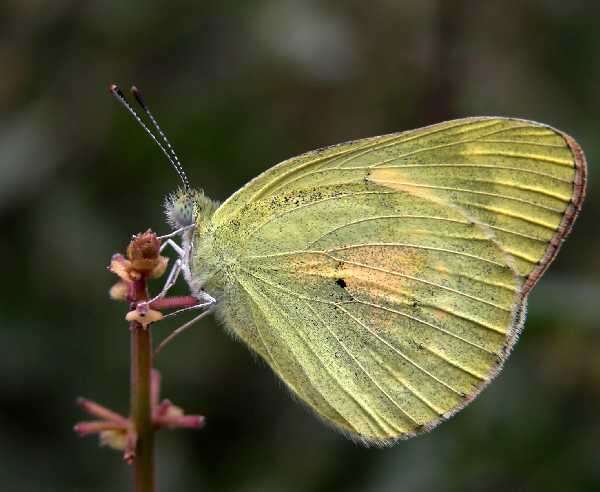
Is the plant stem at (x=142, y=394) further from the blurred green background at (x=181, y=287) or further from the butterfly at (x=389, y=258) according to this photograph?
the blurred green background at (x=181, y=287)

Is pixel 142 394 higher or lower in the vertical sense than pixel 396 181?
lower

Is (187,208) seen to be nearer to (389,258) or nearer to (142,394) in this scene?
(389,258)

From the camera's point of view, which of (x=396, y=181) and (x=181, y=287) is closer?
(x=396, y=181)

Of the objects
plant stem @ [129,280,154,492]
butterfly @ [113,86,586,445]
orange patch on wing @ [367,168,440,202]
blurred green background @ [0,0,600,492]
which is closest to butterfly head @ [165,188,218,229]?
butterfly @ [113,86,586,445]

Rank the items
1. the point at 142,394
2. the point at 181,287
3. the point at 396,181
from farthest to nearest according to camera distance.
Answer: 1. the point at 181,287
2. the point at 396,181
3. the point at 142,394

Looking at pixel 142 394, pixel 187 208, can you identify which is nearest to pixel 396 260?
pixel 187 208

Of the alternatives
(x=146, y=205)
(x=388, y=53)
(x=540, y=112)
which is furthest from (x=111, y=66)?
(x=540, y=112)

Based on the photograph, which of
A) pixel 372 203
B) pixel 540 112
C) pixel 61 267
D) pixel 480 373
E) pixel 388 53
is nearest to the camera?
pixel 480 373

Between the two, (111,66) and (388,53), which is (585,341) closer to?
(388,53)
